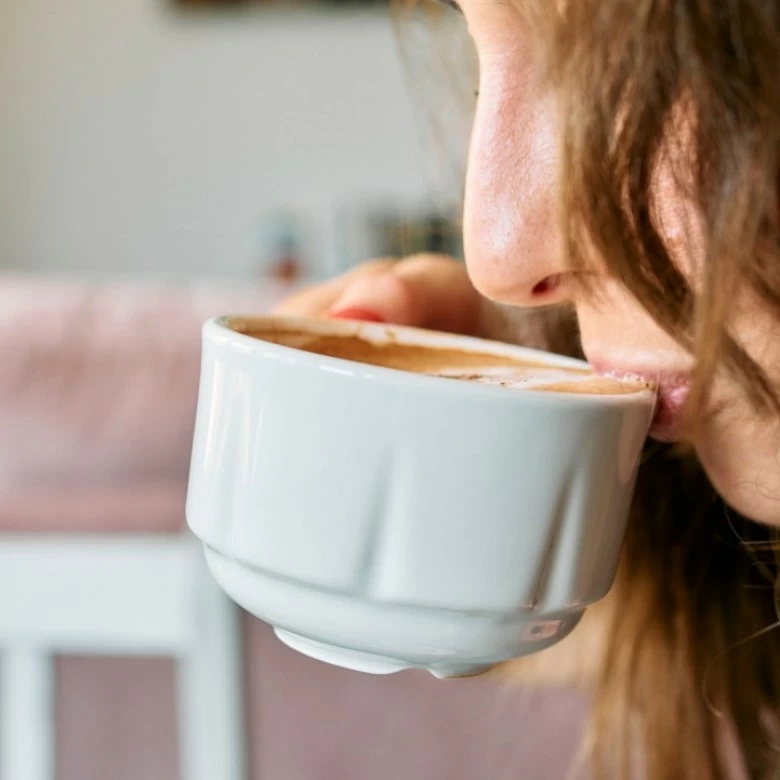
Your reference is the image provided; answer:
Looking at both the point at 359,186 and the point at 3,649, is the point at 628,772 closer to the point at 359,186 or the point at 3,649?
the point at 3,649

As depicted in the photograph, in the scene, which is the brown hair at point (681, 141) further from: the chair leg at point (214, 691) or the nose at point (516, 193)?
the chair leg at point (214, 691)

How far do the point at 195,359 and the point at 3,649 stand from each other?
21 centimetres

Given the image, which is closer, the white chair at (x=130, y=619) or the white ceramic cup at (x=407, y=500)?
the white ceramic cup at (x=407, y=500)

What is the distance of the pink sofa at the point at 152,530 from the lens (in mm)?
559

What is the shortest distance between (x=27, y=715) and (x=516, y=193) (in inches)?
17.3

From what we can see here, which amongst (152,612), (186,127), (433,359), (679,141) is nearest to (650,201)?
(679,141)

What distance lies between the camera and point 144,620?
54 centimetres

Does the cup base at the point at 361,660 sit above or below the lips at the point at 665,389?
below

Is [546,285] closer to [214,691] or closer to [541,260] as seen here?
[541,260]

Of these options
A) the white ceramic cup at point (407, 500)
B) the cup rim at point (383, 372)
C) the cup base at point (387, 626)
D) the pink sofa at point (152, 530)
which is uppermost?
the cup rim at point (383, 372)

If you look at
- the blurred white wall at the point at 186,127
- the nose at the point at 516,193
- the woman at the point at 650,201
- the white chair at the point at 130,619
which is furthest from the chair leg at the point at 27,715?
the blurred white wall at the point at 186,127

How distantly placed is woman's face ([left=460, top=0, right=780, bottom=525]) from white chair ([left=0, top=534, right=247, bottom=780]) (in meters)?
0.28

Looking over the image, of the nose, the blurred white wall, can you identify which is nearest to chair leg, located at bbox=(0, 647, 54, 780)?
the nose

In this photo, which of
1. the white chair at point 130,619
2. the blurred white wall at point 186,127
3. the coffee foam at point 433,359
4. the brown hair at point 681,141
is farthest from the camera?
the blurred white wall at point 186,127
